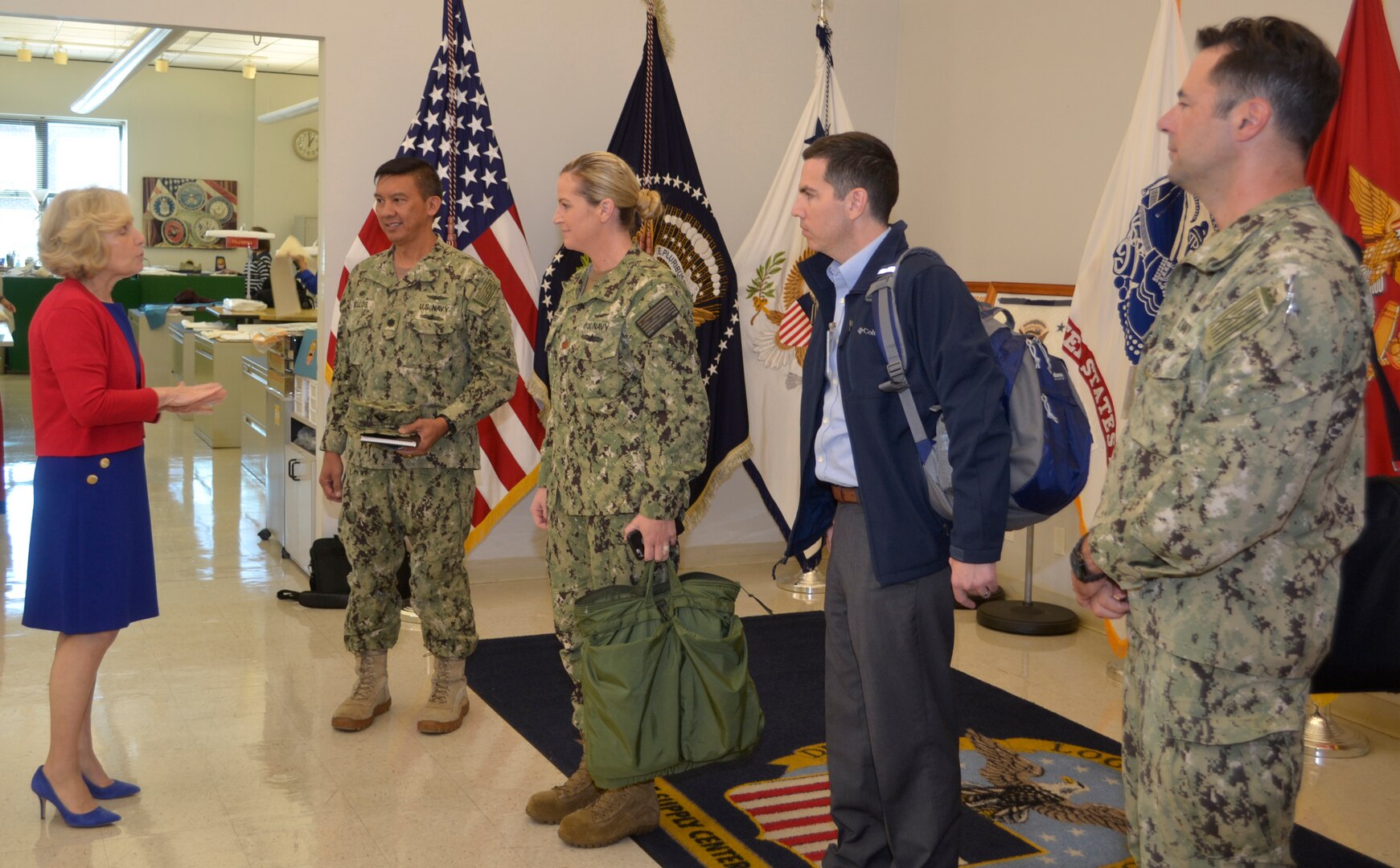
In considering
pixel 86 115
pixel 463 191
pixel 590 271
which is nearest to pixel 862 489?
pixel 590 271

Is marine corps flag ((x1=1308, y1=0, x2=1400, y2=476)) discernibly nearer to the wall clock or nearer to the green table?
the green table

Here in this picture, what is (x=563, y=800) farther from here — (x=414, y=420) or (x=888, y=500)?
(x=888, y=500)

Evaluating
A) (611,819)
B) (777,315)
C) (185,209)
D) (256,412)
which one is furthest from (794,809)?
(185,209)

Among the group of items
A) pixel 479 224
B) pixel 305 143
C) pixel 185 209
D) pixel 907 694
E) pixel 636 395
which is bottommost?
pixel 907 694

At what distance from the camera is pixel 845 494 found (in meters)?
2.49

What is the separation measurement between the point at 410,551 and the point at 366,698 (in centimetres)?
49

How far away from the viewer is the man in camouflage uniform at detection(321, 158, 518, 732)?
11.9 feet

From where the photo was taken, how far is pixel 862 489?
2381 mm

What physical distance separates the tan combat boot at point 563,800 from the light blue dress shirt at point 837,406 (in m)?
1.14

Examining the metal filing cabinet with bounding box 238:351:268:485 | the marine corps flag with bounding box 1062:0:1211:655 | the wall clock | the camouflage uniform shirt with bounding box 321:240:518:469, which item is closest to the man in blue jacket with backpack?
the camouflage uniform shirt with bounding box 321:240:518:469

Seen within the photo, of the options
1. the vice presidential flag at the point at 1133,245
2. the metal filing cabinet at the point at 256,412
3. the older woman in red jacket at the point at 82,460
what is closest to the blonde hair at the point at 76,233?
the older woman in red jacket at the point at 82,460

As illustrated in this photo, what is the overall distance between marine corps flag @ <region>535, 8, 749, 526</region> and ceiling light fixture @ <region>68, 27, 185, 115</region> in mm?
4625

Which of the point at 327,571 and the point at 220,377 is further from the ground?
the point at 220,377

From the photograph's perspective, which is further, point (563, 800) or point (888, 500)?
point (563, 800)
